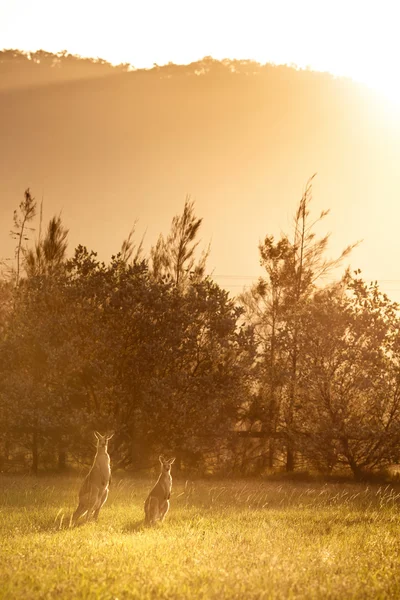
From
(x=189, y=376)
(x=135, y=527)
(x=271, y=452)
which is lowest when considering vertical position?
(x=135, y=527)

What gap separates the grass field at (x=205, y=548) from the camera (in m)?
11.3

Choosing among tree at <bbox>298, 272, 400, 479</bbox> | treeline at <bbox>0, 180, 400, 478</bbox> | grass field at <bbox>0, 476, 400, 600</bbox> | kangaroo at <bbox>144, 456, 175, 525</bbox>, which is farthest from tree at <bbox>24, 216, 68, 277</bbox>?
kangaroo at <bbox>144, 456, 175, 525</bbox>

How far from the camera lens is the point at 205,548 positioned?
49.5 feet

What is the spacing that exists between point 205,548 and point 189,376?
21.1m

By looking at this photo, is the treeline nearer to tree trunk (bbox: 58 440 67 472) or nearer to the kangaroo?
tree trunk (bbox: 58 440 67 472)

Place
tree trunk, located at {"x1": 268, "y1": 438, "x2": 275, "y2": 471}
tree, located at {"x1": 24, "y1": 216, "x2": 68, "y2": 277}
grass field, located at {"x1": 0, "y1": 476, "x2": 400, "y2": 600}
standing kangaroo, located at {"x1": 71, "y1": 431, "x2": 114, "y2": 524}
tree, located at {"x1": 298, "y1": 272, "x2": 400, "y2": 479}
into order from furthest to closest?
tree, located at {"x1": 24, "y1": 216, "x2": 68, "y2": 277} → tree trunk, located at {"x1": 268, "y1": 438, "x2": 275, "y2": 471} → tree, located at {"x1": 298, "y1": 272, "x2": 400, "y2": 479} → standing kangaroo, located at {"x1": 71, "y1": 431, "x2": 114, "y2": 524} → grass field, located at {"x1": 0, "y1": 476, "x2": 400, "y2": 600}

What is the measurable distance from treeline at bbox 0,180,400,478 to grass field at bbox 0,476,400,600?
7.34 metres

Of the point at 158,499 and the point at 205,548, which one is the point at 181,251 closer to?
the point at 158,499

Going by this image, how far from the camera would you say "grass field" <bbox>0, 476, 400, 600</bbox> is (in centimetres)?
1127

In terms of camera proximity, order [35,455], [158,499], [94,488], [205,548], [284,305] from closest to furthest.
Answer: [205,548]
[94,488]
[158,499]
[35,455]
[284,305]

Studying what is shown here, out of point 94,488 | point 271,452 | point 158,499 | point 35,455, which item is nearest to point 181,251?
point 271,452

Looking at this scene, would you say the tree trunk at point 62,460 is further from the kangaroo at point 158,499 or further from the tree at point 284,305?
the kangaroo at point 158,499

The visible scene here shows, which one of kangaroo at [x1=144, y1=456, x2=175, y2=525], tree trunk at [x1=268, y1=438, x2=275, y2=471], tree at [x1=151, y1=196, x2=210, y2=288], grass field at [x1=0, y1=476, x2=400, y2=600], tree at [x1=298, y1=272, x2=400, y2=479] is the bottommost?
grass field at [x1=0, y1=476, x2=400, y2=600]

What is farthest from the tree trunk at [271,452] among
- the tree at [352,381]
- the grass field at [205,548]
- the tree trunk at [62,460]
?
the grass field at [205,548]
